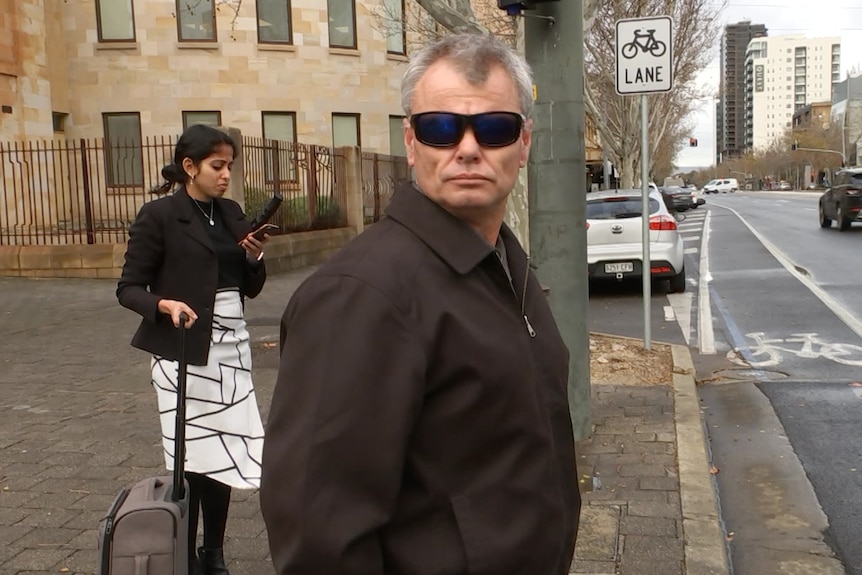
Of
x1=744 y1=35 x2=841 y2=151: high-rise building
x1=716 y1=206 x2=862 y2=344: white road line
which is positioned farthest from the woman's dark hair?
x1=744 y1=35 x2=841 y2=151: high-rise building

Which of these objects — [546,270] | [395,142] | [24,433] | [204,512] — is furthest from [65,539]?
[395,142]

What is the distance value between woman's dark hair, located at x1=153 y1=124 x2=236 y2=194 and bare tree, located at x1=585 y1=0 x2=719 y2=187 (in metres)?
14.4

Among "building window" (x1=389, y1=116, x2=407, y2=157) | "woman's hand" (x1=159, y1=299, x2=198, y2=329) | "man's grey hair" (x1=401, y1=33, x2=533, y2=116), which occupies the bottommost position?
"woman's hand" (x1=159, y1=299, x2=198, y2=329)

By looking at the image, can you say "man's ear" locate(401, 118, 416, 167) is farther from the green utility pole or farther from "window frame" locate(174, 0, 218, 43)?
"window frame" locate(174, 0, 218, 43)

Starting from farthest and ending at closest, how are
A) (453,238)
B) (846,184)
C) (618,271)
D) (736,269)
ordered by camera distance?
(846,184) < (736,269) < (618,271) < (453,238)

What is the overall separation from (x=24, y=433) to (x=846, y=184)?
74.6 ft

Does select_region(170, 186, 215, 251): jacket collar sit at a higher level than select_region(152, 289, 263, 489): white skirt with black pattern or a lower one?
higher

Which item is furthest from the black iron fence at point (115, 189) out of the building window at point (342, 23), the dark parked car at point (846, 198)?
the dark parked car at point (846, 198)

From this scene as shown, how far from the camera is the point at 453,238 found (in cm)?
155

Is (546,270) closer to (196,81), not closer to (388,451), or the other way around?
(388,451)

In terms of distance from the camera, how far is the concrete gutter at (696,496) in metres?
3.74

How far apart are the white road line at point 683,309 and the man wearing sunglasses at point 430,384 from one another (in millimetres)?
7996

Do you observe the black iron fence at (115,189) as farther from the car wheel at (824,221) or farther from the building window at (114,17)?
the car wheel at (824,221)

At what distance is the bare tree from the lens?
23453mm
